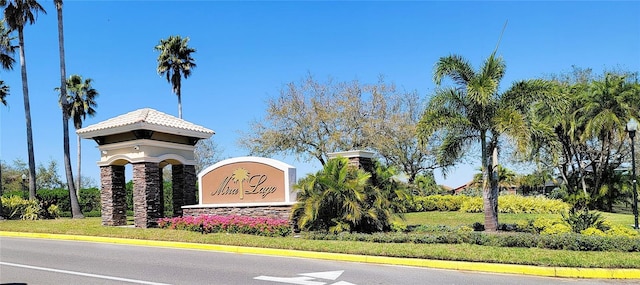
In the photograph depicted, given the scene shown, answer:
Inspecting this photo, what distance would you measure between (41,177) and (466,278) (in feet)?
198

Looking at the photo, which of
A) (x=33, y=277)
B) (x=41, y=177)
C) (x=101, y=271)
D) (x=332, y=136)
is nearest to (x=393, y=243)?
(x=101, y=271)

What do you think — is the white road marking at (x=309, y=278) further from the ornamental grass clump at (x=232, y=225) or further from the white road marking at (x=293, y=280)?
the ornamental grass clump at (x=232, y=225)

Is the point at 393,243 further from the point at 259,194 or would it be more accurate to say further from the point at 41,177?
the point at 41,177

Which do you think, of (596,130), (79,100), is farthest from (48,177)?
(596,130)

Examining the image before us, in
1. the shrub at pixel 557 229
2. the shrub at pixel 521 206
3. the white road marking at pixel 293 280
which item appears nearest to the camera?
the white road marking at pixel 293 280

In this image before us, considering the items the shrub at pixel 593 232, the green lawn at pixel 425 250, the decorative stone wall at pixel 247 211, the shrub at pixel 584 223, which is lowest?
the green lawn at pixel 425 250

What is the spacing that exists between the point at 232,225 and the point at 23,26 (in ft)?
60.0

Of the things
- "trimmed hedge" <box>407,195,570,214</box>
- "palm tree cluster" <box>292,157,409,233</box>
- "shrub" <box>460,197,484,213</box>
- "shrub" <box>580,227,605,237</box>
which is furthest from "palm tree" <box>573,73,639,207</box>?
"palm tree cluster" <box>292,157,409,233</box>

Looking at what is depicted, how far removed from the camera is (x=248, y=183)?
58.8ft

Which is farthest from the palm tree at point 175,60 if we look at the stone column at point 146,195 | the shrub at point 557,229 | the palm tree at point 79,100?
the shrub at point 557,229

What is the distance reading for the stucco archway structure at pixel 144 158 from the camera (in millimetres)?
18953

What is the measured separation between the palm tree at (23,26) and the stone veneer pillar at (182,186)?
392 inches

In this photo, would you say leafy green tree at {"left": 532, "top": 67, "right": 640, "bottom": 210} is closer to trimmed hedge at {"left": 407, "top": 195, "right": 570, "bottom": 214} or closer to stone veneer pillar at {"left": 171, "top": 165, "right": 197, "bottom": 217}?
trimmed hedge at {"left": 407, "top": 195, "right": 570, "bottom": 214}

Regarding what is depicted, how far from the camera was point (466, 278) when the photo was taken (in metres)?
9.38
